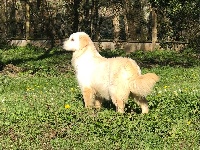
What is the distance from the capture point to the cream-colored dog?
8461 mm

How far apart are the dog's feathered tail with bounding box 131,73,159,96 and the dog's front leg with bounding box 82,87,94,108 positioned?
1.20 meters

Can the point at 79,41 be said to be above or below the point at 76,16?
below

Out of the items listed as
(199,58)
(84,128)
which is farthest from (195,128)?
(199,58)

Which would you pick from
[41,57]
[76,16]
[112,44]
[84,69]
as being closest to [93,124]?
[84,69]

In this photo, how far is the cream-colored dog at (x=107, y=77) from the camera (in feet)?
27.8

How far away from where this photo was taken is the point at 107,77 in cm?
886

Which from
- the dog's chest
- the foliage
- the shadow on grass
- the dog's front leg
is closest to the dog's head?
the dog's chest

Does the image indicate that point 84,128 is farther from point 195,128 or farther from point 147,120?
point 195,128

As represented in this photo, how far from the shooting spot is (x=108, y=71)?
8.85 metres

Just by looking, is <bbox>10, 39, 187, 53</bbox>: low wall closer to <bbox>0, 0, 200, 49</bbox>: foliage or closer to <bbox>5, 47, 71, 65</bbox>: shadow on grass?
<bbox>0, 0, 200, 49</bbox>: foliage

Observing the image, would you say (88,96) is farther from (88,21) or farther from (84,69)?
(88,21)

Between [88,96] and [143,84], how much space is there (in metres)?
1.51

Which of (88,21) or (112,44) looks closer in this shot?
(112,44)

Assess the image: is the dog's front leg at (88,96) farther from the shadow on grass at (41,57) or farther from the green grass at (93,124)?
the shadow on grass at (41,57)
